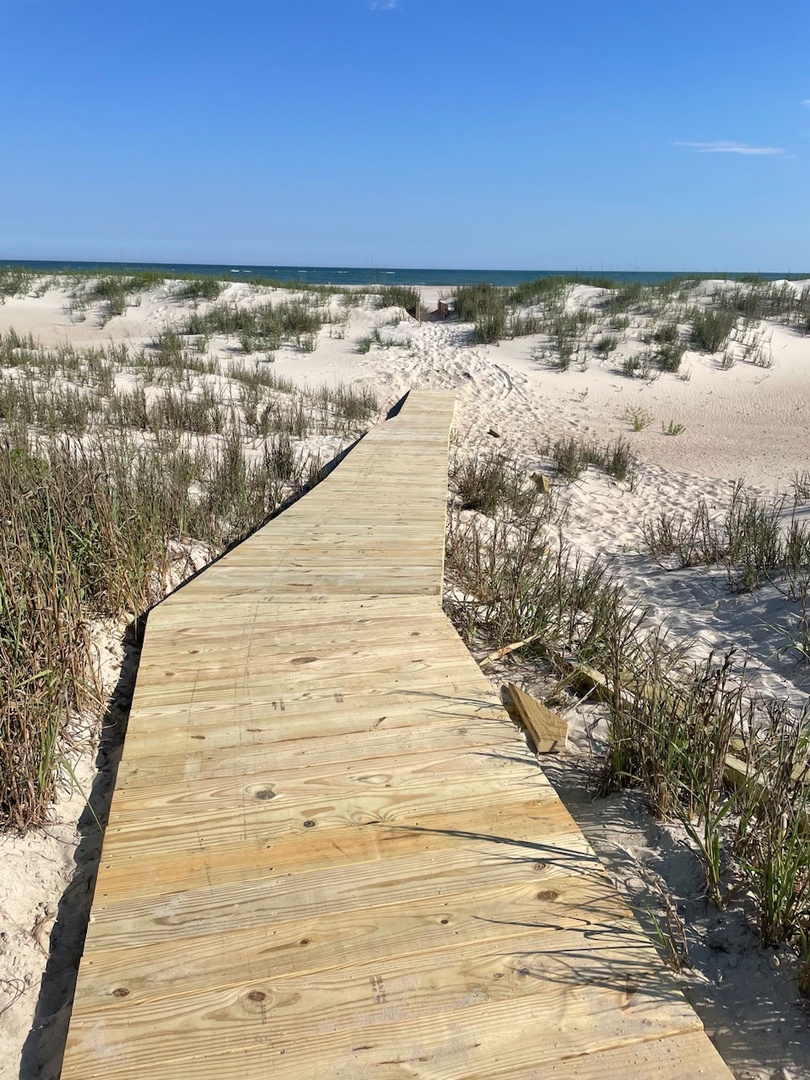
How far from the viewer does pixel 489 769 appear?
2193 mm

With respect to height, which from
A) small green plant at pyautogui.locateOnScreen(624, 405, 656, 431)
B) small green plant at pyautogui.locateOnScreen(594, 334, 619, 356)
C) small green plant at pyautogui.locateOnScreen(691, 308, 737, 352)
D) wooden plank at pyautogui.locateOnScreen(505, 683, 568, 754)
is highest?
small green plant at pyautogui.locateOnScreen(691, 308, 737, 352)

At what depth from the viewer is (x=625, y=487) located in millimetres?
7852

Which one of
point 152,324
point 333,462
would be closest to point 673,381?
point 333,462

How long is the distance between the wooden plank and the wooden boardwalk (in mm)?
233

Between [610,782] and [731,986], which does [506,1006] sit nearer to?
[731,986]

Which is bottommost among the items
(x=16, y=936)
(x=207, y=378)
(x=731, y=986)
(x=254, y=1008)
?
(x=16, y=936)

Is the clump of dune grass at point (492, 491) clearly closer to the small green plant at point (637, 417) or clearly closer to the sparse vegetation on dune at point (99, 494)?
the sparse vegetation on dune at point (99, 494)

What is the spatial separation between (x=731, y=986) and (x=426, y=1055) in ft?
2.83

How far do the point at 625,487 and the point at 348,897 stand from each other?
6861mm

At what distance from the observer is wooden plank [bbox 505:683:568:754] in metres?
2.70

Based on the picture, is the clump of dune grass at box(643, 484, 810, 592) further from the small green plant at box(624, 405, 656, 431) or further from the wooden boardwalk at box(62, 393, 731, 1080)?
the small green plant at box(624, 405, 656, 431)

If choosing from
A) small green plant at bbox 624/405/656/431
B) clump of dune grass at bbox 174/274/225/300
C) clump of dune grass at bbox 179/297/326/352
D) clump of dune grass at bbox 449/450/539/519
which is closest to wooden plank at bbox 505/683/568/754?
clump of dune grass at bbox 449/450/539/519

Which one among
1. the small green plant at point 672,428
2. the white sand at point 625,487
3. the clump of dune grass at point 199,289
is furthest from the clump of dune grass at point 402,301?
the small green plant at point 672,428

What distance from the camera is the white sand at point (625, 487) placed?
1.71m
